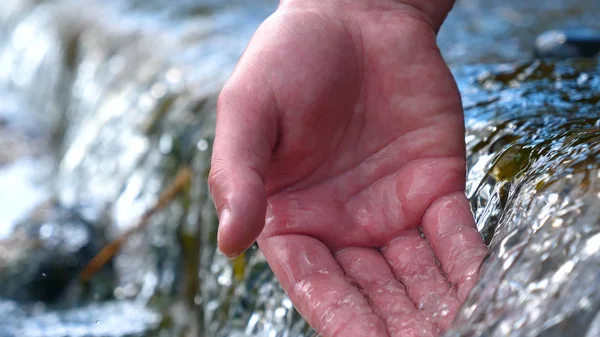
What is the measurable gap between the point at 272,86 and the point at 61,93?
559 cm

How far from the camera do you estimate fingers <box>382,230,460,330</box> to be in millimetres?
1626

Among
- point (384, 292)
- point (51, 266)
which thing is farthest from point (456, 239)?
point (51, 266)

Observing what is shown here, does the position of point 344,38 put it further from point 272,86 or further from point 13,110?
point 13,110

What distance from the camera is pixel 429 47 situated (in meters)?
2.31

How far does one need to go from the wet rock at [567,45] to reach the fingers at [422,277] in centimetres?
243

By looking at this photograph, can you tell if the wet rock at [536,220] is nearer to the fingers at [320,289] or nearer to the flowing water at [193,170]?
the flowing water at [193,170]

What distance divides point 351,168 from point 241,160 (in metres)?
0.53

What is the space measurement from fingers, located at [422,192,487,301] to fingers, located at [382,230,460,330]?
0.02 metres

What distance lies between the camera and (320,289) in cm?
171

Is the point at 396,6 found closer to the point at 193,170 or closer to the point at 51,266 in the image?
the point at 193,170

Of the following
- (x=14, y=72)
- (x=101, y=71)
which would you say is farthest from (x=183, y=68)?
(x=14, y=72)

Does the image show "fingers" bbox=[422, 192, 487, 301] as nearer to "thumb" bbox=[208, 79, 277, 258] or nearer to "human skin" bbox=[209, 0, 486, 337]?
"human skin" bbox=[209, 0, 486, 337]

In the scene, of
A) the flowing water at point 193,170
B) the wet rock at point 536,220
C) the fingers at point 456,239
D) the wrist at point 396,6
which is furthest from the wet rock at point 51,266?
the fingers at point 456,239

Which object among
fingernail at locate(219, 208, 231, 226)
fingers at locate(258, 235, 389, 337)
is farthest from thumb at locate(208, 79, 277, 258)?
fingers at locate(258, 235, 389, 337)
